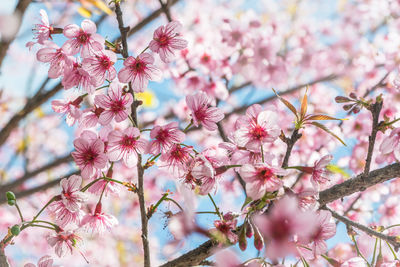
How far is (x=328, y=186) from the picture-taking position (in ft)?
4.20

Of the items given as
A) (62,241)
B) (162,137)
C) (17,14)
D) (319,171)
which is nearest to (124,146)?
(162,137)

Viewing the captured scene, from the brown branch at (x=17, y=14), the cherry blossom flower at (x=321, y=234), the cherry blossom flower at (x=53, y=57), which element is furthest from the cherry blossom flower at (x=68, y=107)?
A: the brown branch at (x=17, y=14)

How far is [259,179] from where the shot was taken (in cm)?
96

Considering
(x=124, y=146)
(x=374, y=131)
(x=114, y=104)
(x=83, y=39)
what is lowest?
(x=374, y=131)

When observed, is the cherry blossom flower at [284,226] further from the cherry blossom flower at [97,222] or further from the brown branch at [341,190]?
the cherry blossom flower at [97,222]

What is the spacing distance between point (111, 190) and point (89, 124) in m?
0.24

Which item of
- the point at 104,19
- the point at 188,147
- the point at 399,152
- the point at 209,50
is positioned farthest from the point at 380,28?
the point at 188,147

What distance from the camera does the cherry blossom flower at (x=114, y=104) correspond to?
3.85 feet

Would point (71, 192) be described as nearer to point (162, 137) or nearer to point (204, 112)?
point (162, 137)

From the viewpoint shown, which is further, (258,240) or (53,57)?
(53,57)

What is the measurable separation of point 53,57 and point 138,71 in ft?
1.00

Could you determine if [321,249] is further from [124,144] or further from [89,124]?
[89,124]

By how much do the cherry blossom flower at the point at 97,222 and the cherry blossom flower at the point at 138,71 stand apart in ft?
1.42

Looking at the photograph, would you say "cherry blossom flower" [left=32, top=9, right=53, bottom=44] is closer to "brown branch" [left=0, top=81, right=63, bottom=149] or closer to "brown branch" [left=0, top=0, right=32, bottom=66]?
"brown branch" [left=0, top=0, right=32, bottom=66]
